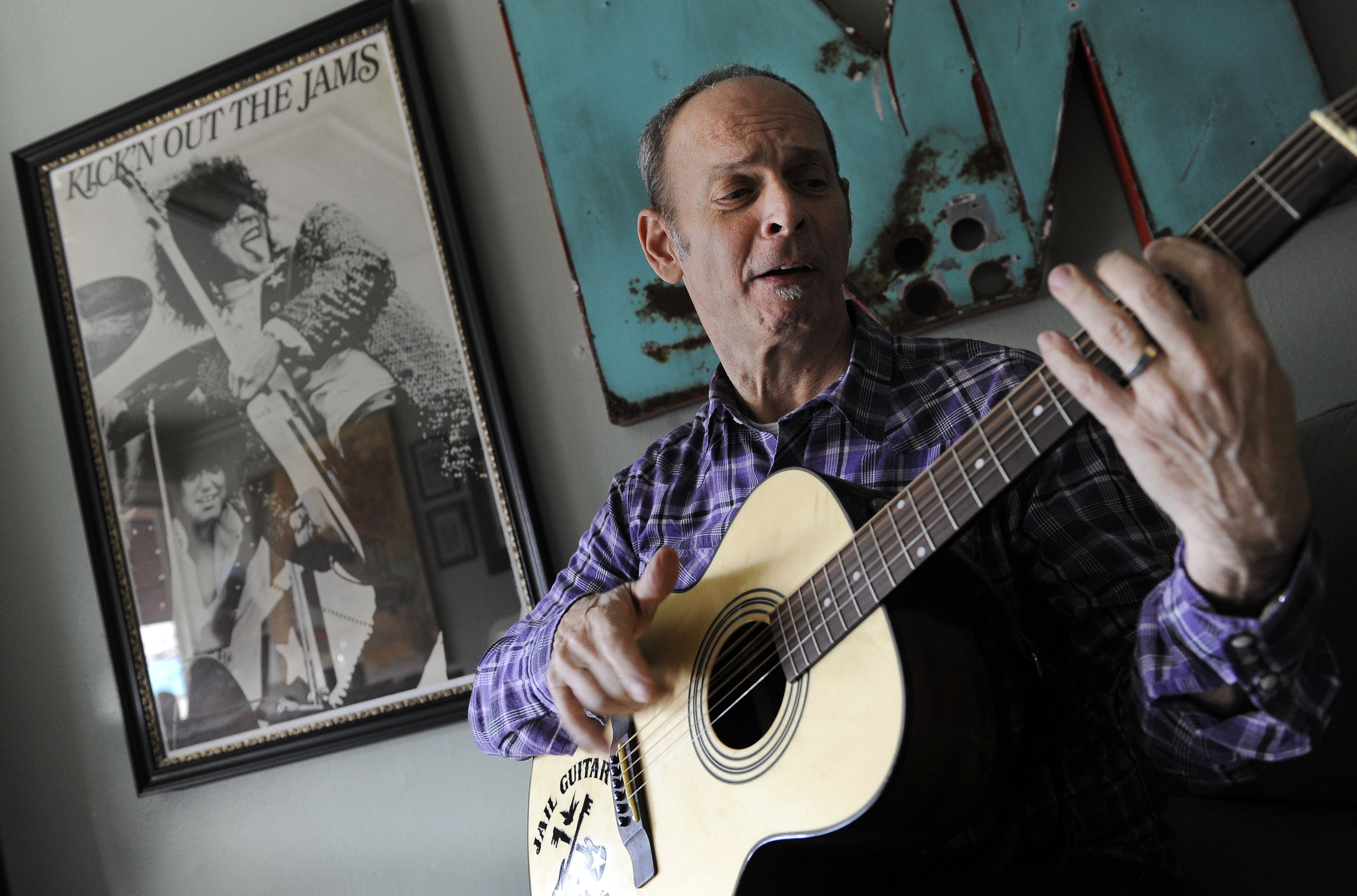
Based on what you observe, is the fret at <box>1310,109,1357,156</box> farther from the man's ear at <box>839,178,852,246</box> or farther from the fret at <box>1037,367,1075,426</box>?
the man's ear at <box>839,178,852,246</box>

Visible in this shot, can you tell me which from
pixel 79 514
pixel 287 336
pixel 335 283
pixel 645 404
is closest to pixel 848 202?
pixel 645 404

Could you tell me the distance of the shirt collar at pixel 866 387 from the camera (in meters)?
1.08

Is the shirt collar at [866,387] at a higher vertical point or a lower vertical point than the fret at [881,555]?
higher

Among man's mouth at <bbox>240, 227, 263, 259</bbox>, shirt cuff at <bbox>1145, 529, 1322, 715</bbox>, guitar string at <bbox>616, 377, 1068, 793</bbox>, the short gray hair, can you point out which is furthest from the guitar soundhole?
man's mouth at <bbox>240, 227, 263, 259</bbox>

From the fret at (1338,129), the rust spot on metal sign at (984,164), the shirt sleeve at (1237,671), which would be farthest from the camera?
the rust spot on metal sign at (984,164)

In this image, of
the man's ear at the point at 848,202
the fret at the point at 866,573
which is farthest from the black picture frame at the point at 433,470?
the fret at the point at 866,573

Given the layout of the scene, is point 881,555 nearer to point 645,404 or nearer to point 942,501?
point 942,501

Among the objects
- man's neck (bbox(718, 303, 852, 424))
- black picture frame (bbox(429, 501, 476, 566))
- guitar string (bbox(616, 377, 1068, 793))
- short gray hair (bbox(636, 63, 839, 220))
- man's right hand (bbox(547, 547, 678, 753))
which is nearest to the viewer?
guitar string (bbox(616, 377, 1068, 793))

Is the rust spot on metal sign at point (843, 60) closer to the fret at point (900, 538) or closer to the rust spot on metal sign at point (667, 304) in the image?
the rust spot on metal sign at point (667, 304)

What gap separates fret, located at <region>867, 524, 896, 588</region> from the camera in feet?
2.38

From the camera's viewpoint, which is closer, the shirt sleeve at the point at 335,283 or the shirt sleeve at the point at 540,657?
the shirt sleeve at the point at 540,657

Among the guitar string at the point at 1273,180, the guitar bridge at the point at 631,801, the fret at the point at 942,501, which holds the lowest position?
the guitar bridge at the point at 631,801

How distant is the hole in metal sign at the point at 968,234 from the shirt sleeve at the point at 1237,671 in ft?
2.79

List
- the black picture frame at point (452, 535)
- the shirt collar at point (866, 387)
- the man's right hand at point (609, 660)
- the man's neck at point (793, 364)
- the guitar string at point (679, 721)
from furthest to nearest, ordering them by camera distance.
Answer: the black picture frame at point (452, 535), the man's neck at point (793, 364), the shirt collar at point (866, 387), the man's right hand at point (609, 660), the guitar string at point (679, 721)
